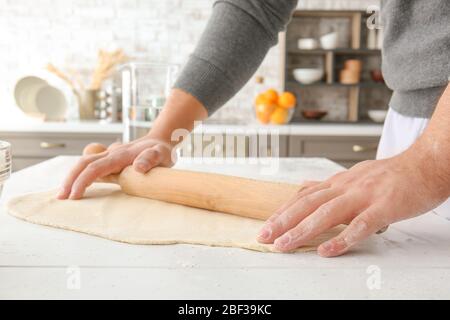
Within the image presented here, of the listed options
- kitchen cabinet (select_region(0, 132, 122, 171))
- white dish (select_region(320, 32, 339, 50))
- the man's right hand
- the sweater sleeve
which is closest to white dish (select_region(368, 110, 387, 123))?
white dish (select_region(320, 32, 339, 50))

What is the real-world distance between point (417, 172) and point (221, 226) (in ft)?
0.91

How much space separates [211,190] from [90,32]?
2.92m

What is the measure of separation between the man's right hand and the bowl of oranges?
2088mm

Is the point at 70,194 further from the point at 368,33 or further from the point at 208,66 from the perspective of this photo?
the point at 368,33

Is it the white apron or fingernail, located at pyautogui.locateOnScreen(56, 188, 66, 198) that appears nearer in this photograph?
fingernail, located at pyautogui.locateOnScreen(56, 188, 66, 198)

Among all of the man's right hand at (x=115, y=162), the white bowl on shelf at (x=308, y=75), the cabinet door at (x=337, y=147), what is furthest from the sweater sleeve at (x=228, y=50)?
the white bowl on shelf at (x=308, y=75)

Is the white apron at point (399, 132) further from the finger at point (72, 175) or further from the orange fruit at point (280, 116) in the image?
the orange fruit at point (280, 116)

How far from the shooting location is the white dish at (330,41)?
10.5 ft

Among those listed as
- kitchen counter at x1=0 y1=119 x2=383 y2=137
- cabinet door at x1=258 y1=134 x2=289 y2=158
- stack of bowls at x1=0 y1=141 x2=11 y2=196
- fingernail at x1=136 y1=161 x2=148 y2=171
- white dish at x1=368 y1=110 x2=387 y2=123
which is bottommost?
cabinet door at x1=258 y1=134 x2=289 y2=158

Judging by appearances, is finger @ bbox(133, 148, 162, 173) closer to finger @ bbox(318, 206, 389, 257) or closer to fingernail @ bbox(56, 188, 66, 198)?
fingernail @ bbox(56, 188, 66, 198)

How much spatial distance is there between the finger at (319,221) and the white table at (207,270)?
0.06 ft

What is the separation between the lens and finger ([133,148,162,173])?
3.00 feet
